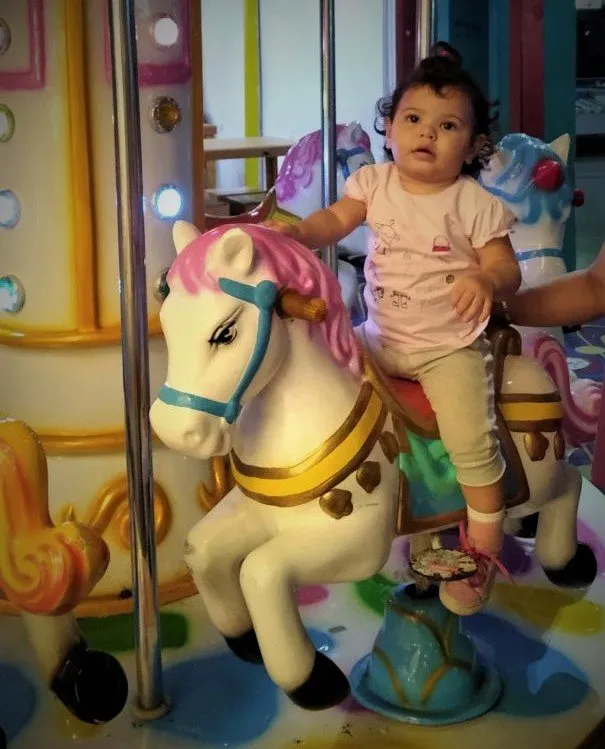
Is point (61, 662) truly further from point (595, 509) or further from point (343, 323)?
point (595, 509)

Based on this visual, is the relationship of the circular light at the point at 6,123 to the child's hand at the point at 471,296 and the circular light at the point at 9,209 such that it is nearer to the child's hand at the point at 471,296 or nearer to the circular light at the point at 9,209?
the circular light at the point at 9,209

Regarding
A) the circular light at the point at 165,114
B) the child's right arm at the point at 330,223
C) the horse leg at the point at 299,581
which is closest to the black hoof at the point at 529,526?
the horse leg at the point at 299,581

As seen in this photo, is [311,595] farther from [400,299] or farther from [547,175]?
[547,175]

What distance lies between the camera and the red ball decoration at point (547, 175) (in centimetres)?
196

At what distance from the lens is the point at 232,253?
92cm

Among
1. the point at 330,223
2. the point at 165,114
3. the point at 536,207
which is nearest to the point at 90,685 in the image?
the point at 330,223

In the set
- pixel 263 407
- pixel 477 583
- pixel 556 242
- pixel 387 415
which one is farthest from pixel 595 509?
pixel 263 407

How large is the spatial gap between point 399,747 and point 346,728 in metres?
0.07

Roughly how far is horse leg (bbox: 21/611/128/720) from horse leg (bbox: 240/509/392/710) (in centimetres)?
20

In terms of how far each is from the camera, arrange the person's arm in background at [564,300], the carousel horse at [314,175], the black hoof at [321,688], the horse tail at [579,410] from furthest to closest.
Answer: the carousel horse at [314,175]
the horse tail at [579,410]
the person's arm in background at [564,300]
the black hoof at [321,688]

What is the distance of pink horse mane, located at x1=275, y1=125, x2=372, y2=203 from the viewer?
8.68 feet

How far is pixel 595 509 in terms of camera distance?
176cm

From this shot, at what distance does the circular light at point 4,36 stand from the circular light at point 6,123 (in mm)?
75

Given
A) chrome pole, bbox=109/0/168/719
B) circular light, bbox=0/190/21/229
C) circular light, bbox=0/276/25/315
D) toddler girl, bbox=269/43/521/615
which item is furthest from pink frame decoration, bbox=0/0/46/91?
toddler girl, bbox=269/43/521/615
